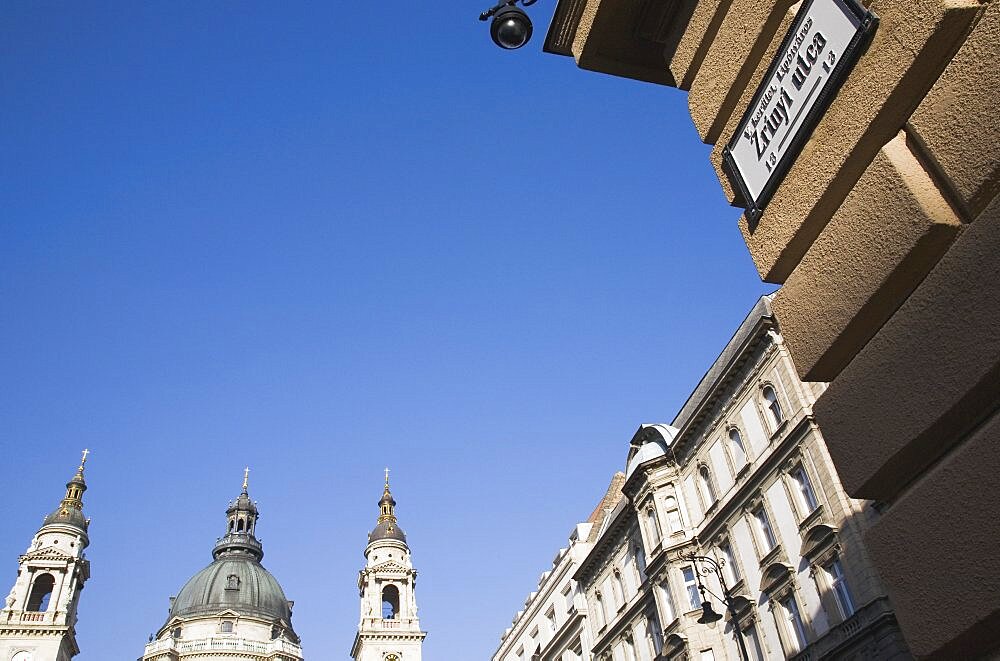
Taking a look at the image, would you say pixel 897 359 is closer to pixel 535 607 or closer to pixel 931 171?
pixel 931 171

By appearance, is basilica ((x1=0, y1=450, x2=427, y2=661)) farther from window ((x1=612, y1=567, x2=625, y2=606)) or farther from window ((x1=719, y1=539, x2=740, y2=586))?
window ((x1=719, y1=539, x2=740, y2=586))

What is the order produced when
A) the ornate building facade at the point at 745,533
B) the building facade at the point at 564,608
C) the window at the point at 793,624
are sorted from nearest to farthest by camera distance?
the ornate building facade at the point at 745,533 → the window at the point at 793,624 → the building facade at the point at 564,608

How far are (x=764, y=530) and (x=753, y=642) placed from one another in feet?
10.5

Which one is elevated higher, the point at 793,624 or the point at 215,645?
the point at 215,645

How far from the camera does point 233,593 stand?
8281 centimetres

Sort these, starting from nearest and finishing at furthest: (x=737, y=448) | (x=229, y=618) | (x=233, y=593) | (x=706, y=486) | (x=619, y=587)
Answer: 1. (x=737, y=448)
2. (x=706, y=486)
3. (x=619, y=587)
4. (x=229, y=618)
5. (x=233, y=593)

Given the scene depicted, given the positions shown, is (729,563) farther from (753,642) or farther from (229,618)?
(229,618)

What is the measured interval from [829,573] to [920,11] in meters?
19.0

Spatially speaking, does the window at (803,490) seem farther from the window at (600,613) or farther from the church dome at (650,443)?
the window at (600,613)

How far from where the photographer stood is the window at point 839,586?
19.3m

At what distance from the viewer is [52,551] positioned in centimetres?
6962

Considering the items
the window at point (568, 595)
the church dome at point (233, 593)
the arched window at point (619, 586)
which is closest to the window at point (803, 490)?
Answer: the arched window at point (619, 586)

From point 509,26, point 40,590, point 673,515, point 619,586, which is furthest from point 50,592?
point 509,26

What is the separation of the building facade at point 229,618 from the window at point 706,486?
6104cm
